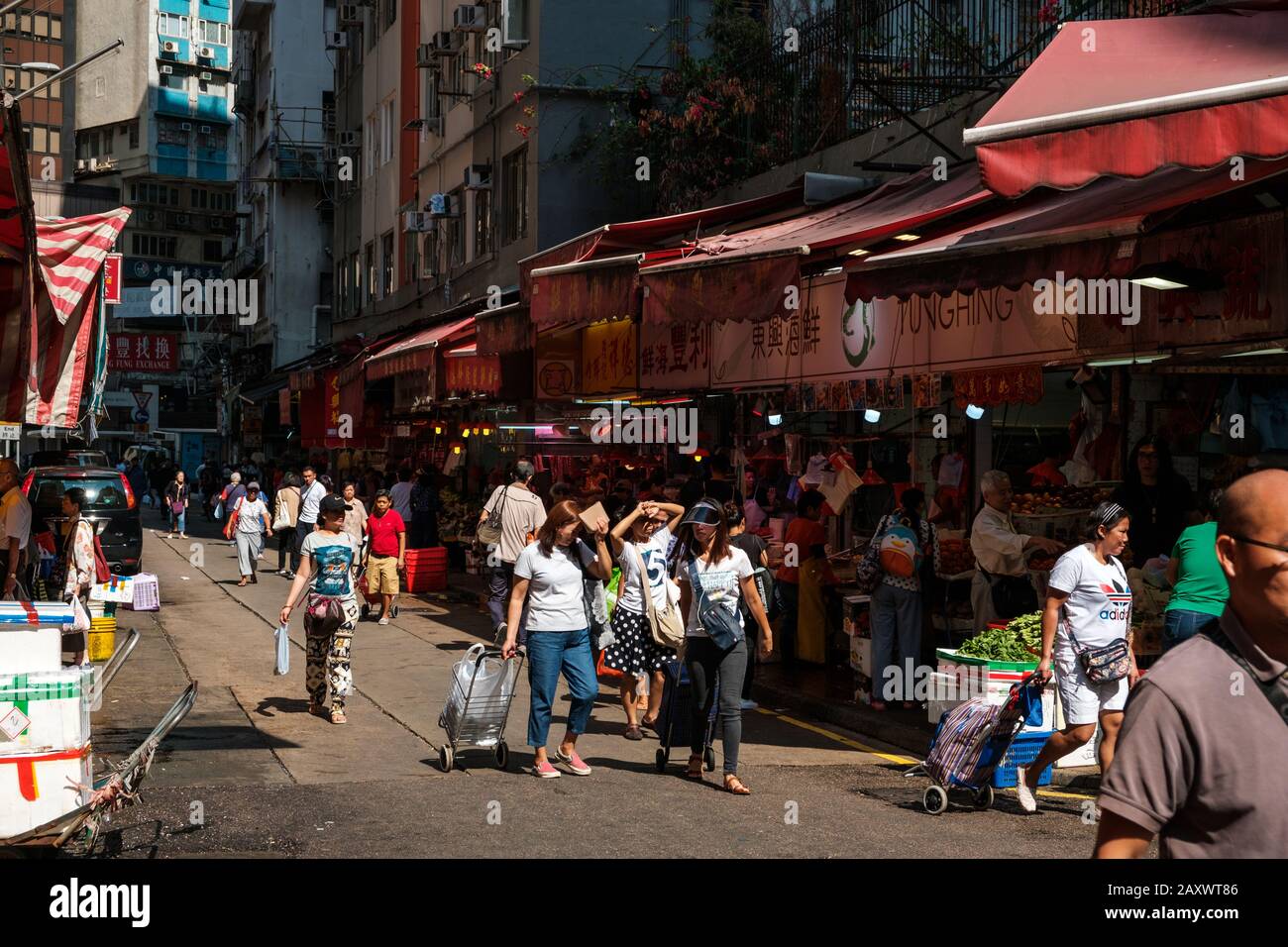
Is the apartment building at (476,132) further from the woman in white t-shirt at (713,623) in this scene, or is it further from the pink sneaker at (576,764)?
the pink sneaker at (576,764)

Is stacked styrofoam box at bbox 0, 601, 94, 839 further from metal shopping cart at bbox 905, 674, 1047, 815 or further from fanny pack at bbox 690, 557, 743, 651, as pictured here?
metal shopping cart at bbox 905, 674, 1047, 815

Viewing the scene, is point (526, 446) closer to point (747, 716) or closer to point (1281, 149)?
point (747, 716)

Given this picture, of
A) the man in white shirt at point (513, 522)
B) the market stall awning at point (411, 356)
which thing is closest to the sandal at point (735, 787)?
the man in white shirt at point (513, 522)

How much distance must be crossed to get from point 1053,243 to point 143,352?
5037 centimetres

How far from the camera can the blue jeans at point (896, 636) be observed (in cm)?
1198

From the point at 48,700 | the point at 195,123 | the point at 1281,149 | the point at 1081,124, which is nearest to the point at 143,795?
the point at 48,700

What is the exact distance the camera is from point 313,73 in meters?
55.2

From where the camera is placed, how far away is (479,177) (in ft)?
94.5

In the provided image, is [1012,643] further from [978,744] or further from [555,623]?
[555,623]

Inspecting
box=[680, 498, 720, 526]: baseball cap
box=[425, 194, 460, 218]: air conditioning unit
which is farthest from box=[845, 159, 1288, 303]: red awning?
box=[425, 194, 460, 218]: air conditioning unit

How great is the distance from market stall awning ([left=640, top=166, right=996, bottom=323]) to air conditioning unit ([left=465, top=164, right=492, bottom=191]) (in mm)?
15890

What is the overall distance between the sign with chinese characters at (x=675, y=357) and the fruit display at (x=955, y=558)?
4129 millimetres

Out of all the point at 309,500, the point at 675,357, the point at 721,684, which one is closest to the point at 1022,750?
the point at 721,684

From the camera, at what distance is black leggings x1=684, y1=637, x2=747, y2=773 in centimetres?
906
